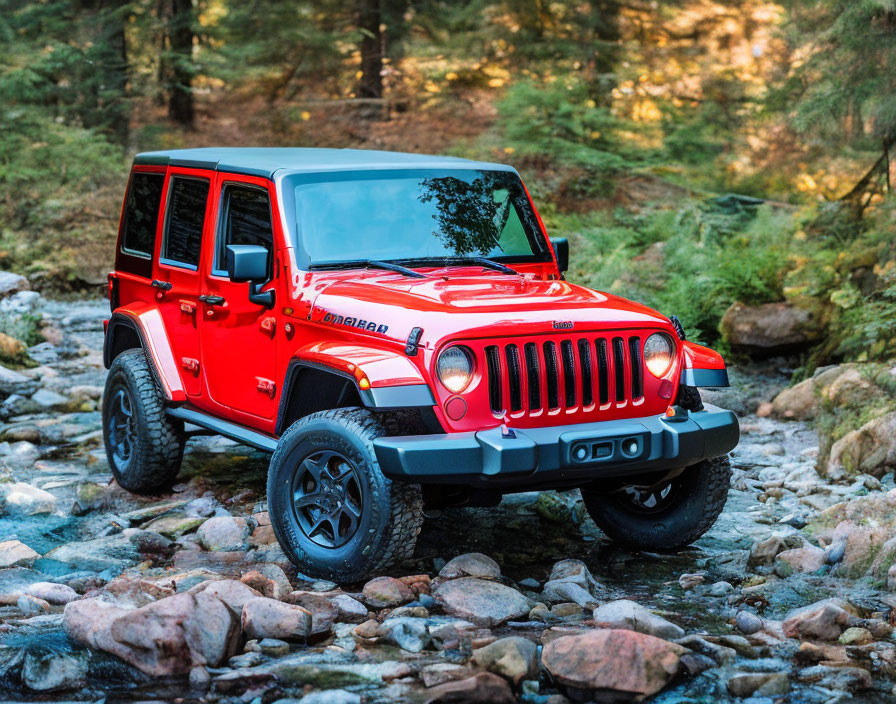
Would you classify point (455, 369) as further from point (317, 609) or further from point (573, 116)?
point (573, 116)

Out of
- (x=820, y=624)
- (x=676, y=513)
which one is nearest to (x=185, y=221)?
(x=676, y=513)

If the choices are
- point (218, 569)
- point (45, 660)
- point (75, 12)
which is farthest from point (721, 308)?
point (75, 12)

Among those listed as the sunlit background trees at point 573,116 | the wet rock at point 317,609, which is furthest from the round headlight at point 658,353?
the sunlit background trees at point 573,116

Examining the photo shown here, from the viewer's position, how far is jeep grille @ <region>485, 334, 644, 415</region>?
4.98m

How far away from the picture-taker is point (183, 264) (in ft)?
22.4

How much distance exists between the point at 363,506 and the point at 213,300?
6.56 ft

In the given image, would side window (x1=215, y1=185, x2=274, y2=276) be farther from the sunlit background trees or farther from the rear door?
the sunlit background trees

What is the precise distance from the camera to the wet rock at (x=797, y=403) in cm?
939

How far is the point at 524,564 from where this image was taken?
5902 mm

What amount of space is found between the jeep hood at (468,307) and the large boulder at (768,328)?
5.83 meters

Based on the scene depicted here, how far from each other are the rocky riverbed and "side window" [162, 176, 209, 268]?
158 centimetres

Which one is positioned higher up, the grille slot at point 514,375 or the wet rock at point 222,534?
the grille slot at point 514,375

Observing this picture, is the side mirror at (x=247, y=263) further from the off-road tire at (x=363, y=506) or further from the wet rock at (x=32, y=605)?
the wet rock at (x=32, y=605)

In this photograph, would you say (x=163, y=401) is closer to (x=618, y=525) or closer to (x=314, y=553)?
(x=314, y=553)
